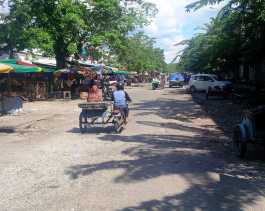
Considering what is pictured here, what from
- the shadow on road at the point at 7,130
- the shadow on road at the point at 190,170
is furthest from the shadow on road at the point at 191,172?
the shadow on road at the point at 7,130

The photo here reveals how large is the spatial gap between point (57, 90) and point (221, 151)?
1071 inches

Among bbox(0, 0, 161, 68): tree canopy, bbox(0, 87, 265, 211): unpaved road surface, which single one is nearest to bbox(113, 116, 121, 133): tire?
bbox(0, 87, 265, 211): unpaved road surface

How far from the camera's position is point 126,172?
29.4 feet

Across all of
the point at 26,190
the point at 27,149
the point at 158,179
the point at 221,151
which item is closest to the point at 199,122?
the point at 221,151

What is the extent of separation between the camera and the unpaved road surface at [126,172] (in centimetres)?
699

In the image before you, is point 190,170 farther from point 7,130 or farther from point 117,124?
point 7,130

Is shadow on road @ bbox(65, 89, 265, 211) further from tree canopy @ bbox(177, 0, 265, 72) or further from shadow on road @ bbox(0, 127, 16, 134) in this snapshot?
tree canopy @ bbox(177, 0, 265, 72)

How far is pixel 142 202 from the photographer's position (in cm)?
692

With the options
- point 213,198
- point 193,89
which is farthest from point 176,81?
point 213,198

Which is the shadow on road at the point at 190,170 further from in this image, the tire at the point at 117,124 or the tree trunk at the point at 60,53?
the tree trunk at the point at 60,53

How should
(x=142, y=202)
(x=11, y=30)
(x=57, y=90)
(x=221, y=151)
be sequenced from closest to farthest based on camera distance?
(x=142, y=202), (x=221, y=151), (x=11, y=30), (x=57, y=90)

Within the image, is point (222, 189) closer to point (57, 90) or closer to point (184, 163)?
point (184, 163)

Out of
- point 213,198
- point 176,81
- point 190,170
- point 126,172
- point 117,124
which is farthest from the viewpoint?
point 176,81

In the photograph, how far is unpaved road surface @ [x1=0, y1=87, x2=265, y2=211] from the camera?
22.9ft
